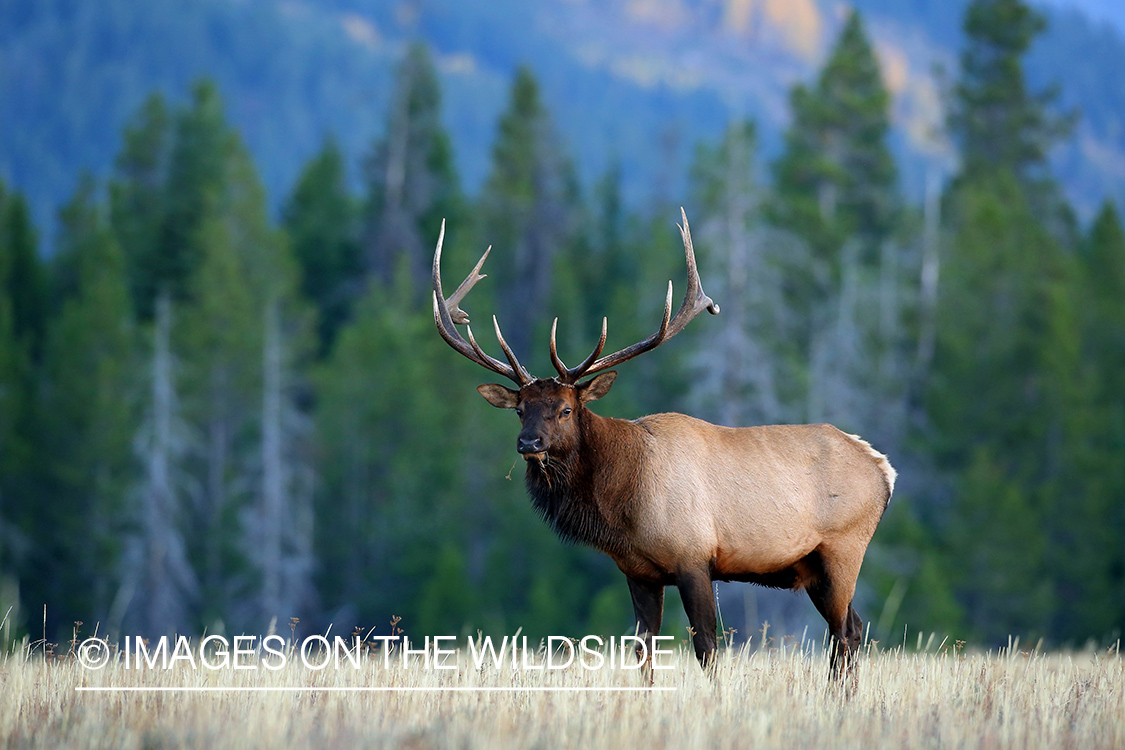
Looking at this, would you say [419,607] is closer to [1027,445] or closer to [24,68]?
[1027,445]

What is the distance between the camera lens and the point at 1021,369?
37.7m

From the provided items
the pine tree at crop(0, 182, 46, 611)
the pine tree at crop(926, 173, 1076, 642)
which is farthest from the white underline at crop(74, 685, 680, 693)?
the pine tree at crop(0, 182, 46, 611)

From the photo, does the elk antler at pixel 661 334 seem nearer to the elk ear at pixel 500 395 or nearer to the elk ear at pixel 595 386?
the elk ear at pixel 595 386

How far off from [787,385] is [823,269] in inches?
329

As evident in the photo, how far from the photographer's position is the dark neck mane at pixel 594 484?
8406 millimetres

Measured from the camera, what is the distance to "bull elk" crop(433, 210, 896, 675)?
8.23 metres

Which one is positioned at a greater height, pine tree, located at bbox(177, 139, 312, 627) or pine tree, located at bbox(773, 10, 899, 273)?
pine tree, located at bbox(773, 10, 899, 273)

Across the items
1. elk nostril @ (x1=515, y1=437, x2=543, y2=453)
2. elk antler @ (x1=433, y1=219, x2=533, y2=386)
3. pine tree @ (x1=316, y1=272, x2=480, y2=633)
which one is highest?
elk antler @ (x1=433, y1=219, x2=533, y2=386)

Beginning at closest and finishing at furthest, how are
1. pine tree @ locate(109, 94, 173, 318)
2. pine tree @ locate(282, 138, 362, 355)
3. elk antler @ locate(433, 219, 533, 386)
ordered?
elk antler @ locate(433, 219, 533, 386) < pine tree @ locate(109, 94, 173, 318) < pine tree @ locate(282, 138, 362, 355)

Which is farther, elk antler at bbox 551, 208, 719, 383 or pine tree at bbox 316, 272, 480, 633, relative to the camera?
pine tree at bbox 316, 272, 480, 633

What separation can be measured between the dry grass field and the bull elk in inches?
21.7

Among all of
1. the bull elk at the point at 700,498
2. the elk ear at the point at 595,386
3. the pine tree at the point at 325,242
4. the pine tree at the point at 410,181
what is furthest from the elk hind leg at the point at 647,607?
the pine tree at the point at 410,181

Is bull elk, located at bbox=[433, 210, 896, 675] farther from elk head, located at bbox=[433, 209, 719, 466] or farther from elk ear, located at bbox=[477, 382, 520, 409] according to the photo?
elk ear, located at bbox=[477, 382, 520, 409]

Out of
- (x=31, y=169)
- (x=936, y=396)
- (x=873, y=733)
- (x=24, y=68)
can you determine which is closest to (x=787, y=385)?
(x=936, y=396)
